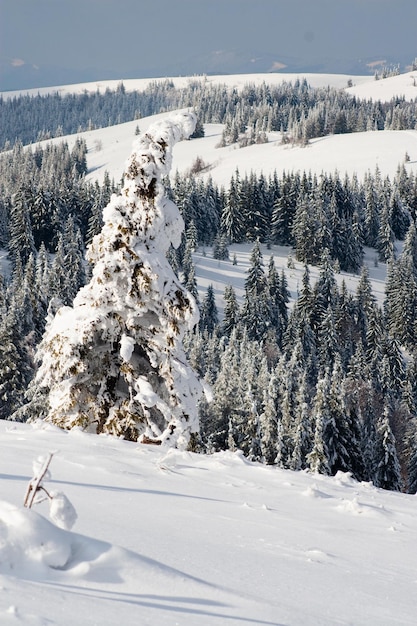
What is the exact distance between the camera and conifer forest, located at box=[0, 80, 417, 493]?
49.4 metres

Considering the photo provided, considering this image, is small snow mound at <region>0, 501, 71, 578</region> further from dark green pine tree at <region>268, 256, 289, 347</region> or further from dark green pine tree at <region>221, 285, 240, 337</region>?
dark green pine tree at <region>268, 256, 289, 347</region>

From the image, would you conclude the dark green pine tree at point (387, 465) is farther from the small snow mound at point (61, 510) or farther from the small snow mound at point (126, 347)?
the small snow mound at point (61, 510)

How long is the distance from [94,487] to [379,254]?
136 m

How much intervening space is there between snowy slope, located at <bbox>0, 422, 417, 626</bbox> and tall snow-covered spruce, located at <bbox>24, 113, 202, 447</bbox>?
4737mm

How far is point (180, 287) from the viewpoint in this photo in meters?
15.0

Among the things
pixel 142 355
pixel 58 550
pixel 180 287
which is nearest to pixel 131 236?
pixel 180 287

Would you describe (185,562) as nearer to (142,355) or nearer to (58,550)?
(58,550)

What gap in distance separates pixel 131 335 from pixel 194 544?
33.6 feet

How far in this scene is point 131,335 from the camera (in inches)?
594

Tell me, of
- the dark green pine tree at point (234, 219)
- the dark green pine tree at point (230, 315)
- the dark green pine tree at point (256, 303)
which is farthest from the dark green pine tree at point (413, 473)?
the dark green pine tree at point (234, 219)

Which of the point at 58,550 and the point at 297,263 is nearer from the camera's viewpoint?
the point at 58,550

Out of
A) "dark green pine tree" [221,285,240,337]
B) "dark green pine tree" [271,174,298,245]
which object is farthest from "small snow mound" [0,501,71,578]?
"dark green pine tree" [271,174,298,245]

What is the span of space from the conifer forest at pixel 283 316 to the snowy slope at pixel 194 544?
7253mm

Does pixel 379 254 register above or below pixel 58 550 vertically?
below
